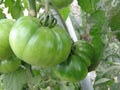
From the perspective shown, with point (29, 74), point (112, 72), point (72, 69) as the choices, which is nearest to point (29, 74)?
point (29, 74)

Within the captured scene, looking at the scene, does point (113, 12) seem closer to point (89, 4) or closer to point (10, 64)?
point (89, 4)

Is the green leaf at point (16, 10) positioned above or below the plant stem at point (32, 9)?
below

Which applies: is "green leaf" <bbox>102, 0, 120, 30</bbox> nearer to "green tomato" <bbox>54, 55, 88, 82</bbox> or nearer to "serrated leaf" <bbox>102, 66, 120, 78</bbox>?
"green tomato" <bbox>54, 55, 88, 82</bbox>

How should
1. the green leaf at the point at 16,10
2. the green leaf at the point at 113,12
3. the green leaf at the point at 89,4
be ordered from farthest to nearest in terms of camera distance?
the green leaf at the point at 16,10
the green leaf at the point at 89,4
the green leaf at the point at 113,12

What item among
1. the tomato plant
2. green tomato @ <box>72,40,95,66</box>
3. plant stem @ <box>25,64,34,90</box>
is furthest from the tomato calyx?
plant stem @ <box>25,64,34,90</box>

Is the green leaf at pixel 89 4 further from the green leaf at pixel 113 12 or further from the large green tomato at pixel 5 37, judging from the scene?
the large green tomato at pixel 5 37

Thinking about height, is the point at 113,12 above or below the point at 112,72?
above

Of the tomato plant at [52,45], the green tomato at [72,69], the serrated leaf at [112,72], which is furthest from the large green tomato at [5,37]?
the serrated leaf at [112,72]

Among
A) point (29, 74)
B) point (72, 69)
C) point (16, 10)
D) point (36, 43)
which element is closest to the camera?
point (36, 43)
